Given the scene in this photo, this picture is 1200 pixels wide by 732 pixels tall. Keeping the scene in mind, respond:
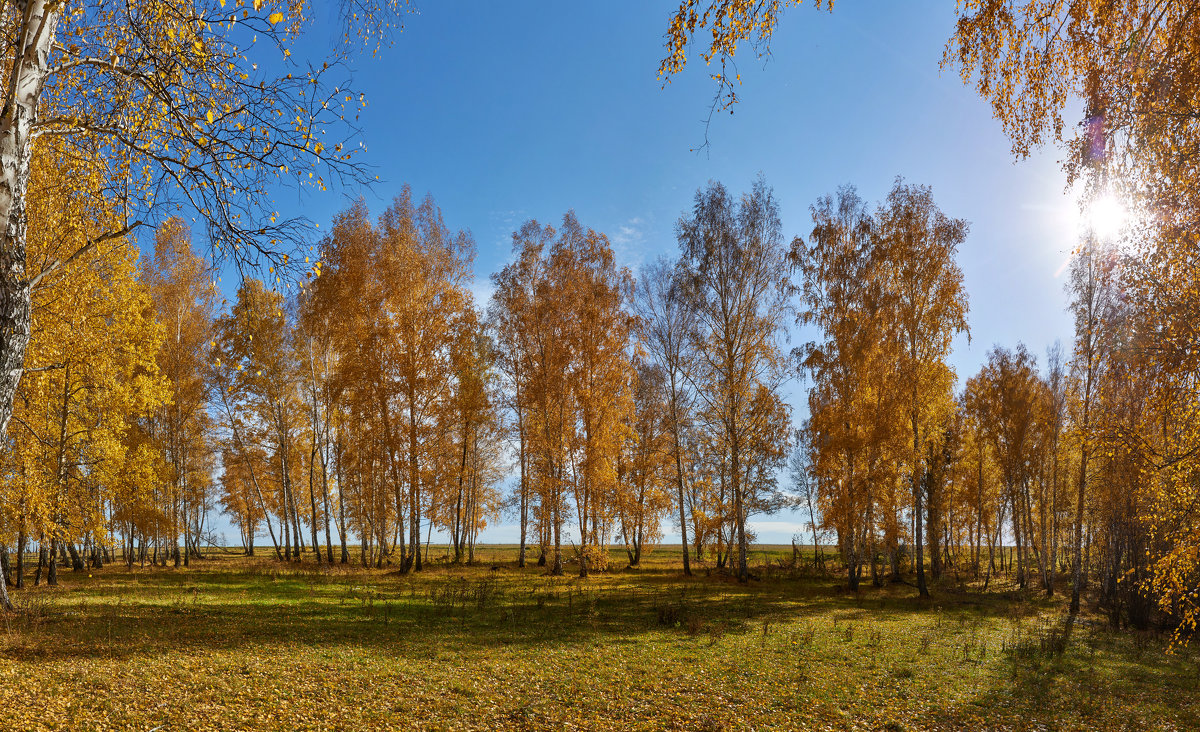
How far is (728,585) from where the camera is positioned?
20.7 metres

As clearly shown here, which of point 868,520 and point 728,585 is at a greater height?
point 868,520

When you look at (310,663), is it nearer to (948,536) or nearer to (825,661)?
(825,661)

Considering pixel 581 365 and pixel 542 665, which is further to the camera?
pixel 581 365

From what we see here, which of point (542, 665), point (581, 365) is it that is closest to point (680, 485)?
point (581, 365)

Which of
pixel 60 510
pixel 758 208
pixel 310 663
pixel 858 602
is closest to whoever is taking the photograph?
pixel 310 663

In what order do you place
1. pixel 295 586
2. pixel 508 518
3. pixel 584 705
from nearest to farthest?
pixel 584 705 → pixel 295 586 → pixel 508 518

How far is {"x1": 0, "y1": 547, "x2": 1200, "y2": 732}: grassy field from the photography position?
6699mm

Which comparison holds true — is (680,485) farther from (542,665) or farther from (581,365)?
(542,665)

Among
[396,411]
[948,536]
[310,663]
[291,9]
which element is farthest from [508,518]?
[291,9]

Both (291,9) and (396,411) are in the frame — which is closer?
(291,9)

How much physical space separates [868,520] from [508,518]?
18735 mm

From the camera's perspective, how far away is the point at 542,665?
8977 mm

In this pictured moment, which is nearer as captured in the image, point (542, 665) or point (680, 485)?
point (542, 665)

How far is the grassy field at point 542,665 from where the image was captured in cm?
670
